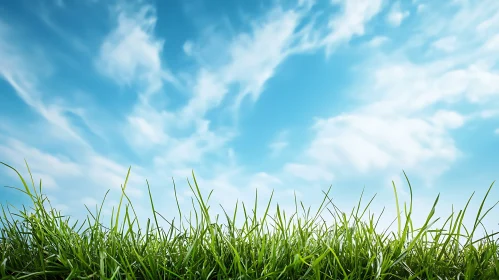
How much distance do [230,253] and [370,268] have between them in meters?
0.66

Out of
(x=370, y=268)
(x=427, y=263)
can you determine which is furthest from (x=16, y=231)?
(x=427, y=263)

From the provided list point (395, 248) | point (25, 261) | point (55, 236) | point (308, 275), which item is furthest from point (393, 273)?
point (25, 261)

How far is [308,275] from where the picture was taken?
200 centimetres

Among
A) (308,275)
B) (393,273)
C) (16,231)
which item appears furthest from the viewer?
(16,231)

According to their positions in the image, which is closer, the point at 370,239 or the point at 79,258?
the point at 79,258

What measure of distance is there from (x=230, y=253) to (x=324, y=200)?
0.63 m

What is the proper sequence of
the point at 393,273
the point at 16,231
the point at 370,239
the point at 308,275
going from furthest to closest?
the point at 16,231
the point at 370,239
the point at 393,273
the point at 308,275

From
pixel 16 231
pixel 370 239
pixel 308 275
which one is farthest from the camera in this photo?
pixel 16 231

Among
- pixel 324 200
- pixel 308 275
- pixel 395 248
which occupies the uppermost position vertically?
pixel 324 200

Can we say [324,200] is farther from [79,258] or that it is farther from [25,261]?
[25,261]

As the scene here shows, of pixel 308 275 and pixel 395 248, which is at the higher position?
pixel 395 248

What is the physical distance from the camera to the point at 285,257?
6.88 ft

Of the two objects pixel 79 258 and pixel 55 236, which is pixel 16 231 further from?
pixel 79 258

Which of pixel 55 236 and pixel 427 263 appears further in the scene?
pixel 55 236
